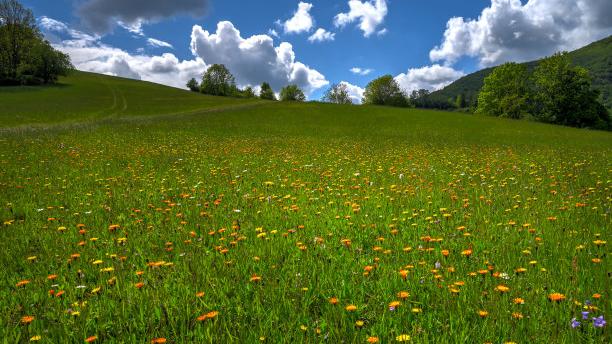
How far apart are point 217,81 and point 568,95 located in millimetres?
96461

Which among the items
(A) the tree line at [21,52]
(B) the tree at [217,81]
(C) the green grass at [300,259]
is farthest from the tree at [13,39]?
(C) the green grass at [300,259]

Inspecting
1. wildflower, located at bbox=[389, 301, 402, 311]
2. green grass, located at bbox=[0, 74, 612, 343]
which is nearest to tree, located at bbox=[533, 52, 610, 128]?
green grass, located at bbox=[0, 74, 612, 343]

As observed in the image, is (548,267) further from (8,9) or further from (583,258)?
(8,9)

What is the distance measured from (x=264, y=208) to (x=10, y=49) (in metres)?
93.7

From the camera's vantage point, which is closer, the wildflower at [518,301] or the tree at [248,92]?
the wildflower at [518,301]

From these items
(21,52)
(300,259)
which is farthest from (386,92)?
(300,259)

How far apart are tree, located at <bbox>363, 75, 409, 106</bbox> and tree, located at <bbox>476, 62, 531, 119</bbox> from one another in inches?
1588

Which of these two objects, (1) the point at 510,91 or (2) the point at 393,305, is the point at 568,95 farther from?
(2) the point at 393,305

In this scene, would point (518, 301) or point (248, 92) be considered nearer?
point (518, 301)

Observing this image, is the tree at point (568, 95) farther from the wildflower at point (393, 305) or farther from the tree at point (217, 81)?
the tree at point (217, 81)

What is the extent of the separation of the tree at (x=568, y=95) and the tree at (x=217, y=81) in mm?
90364

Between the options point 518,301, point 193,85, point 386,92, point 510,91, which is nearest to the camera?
point 518,301

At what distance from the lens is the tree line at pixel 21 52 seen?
73125 millimetres

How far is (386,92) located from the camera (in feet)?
373
